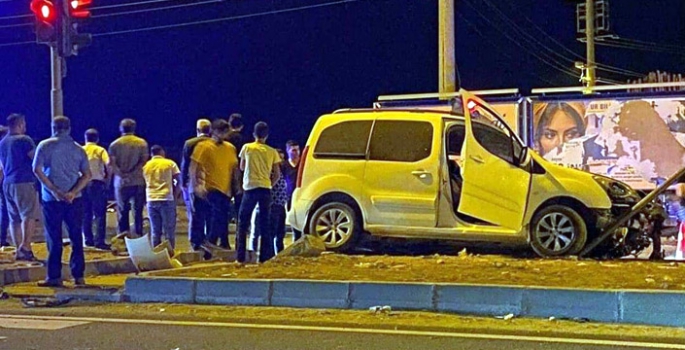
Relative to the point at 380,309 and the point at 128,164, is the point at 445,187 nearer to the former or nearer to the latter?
the point at 380,309

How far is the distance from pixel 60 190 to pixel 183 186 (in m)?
2.59

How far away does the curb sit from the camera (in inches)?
360

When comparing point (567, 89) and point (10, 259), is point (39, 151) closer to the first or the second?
point (10, 259)

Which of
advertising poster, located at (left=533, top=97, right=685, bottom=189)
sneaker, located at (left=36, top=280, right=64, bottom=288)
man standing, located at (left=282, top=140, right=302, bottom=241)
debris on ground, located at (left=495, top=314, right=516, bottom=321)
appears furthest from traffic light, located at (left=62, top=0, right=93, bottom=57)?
debris on ground, located at (left=495, top=314, right=516, bottom=321)

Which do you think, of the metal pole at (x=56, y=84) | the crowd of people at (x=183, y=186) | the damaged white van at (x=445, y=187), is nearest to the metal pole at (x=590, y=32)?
the crowd of people at (x=183, y=186)

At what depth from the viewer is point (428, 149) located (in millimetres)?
12766

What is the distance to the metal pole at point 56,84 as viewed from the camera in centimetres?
1611

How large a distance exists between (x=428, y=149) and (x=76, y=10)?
632cm

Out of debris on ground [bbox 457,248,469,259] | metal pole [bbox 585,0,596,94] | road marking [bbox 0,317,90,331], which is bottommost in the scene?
road marking [bbox 0,317,90,331]

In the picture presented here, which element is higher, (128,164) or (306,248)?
(128,164)

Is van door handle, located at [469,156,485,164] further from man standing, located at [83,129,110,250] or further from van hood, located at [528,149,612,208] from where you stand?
man standing, located at [83,129,110,250]

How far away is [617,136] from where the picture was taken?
53.0ft

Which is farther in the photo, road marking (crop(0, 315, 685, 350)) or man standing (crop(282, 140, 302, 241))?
man standing (crop(282, 140, 302, 241))

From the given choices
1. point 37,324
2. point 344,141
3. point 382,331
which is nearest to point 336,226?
point 344,141
